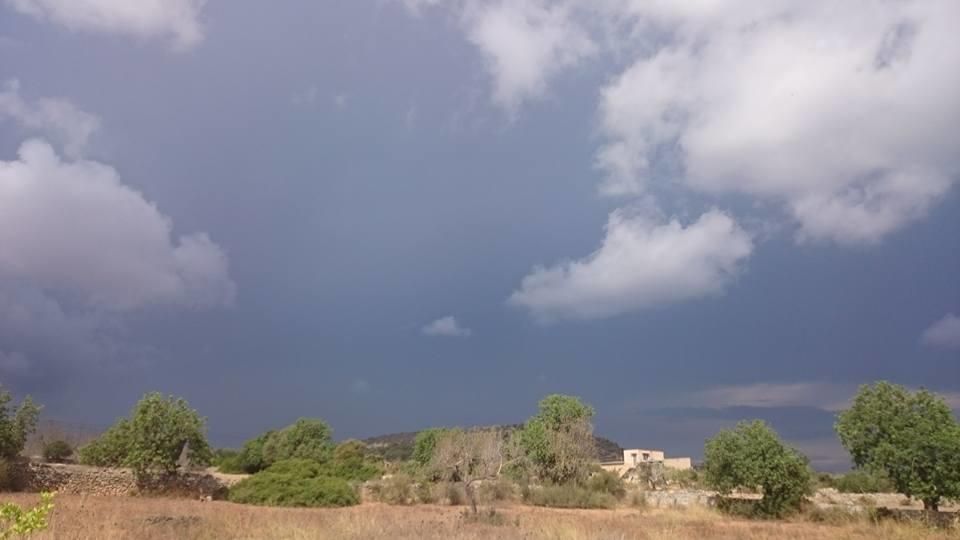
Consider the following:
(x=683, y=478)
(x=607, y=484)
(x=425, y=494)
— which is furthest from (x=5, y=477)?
(x=683, y=478)

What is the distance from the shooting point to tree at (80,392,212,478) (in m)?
32.2

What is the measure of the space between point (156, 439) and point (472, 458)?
51.4ft

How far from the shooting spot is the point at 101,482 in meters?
31.7

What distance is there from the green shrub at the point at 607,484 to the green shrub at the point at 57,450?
116ft

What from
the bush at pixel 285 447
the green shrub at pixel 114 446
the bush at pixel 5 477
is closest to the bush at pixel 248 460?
the bush at pixel 285 447

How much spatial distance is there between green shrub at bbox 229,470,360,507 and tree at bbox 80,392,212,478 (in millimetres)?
3757

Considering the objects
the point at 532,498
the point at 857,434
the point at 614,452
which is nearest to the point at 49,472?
the point at 532,498

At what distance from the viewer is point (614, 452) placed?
10500 centimetres

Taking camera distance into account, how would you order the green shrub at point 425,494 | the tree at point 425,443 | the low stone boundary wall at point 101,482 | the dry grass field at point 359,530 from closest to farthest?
1. the dry grass field at point 359,530
2. the low stone boundary wall at point 101,482
3. the green shrub at point 425,494
4. the tree at point 425,443

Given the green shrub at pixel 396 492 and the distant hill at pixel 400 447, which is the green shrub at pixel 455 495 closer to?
the green shrub at pixel 396 492

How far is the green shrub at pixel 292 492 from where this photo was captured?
29.1m

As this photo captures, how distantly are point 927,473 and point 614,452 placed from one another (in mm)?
84861

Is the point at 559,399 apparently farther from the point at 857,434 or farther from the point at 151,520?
the point at 151,520

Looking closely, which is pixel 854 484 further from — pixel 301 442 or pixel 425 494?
pixel 301 442
